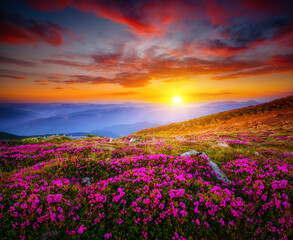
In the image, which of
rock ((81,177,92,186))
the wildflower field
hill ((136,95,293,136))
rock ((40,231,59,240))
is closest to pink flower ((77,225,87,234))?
the wildflower field

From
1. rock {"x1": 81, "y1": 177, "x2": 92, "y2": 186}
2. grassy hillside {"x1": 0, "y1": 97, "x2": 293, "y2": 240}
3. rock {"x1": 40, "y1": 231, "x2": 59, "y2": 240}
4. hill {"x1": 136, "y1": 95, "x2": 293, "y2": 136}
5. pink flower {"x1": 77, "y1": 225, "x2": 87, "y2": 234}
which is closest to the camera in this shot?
rock {"x1": 40, "y1": 231, "x2": 59, "y2": 240}

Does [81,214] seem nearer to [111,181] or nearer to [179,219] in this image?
[111,181]

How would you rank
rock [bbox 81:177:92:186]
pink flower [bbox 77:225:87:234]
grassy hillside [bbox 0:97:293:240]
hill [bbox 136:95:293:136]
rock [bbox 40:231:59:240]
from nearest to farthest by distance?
rock [bbox 40:231:59:240] < pink flower [bbox 77:225:87:234] < grassy hillside [bbox 0:97:293:240] < rock [bbox 81:177:92:186] < hill [bbox 136:95:293:136]

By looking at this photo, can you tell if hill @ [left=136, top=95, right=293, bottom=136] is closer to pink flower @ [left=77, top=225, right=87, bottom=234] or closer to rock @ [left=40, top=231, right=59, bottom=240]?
pink flower @ [left=77, top=225, right=87, bottom=234]

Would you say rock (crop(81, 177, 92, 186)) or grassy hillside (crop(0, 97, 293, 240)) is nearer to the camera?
grassy hillside (crop(0, 97, 293, 240))

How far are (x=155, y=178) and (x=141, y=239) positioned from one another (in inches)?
123

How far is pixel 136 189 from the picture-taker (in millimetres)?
6367

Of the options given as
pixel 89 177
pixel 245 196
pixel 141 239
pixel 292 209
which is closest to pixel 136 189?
pixel 141 239

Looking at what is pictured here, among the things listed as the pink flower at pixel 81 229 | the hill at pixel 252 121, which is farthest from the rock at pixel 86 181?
the hill at pixel 252 121

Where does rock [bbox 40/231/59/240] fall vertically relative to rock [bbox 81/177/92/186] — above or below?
below

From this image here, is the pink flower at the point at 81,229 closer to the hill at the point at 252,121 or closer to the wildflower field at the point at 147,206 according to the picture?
the wildflower field at the point at 147,206

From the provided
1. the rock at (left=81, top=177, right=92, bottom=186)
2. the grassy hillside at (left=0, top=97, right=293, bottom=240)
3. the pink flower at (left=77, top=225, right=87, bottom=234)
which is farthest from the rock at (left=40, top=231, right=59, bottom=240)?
the rock at (left=81, top=177, right=92, bottom=186)

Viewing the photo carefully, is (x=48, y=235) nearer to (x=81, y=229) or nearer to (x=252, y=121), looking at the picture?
(x=81, y=229)

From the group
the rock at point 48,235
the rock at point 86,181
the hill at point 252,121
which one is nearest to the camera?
the rock at point 48,235
